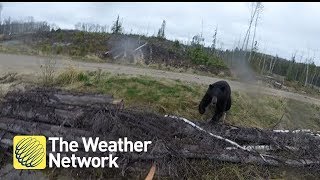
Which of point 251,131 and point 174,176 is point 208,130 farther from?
point 174,176

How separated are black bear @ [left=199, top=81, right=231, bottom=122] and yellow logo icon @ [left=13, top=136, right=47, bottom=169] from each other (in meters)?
3.51

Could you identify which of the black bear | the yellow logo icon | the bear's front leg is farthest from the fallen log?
the black bear

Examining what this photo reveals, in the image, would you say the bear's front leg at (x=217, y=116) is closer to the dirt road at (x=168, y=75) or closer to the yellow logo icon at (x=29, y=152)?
the dirt road at (x=168, y=75)

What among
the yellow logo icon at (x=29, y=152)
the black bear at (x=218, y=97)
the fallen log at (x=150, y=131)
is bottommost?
the yellow logo icon at (x=29, y=152)

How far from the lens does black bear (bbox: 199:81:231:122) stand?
7.84 metres

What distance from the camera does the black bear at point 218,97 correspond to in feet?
25.7

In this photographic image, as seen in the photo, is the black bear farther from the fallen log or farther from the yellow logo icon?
the yellow logo icon

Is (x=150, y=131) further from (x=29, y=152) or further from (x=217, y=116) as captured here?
(x=217, y=116)

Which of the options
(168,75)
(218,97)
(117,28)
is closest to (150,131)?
(218,97)

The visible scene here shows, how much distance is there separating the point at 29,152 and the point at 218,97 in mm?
3918

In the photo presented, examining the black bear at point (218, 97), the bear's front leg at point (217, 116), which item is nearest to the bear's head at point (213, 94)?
the black bear at point (218, 97)

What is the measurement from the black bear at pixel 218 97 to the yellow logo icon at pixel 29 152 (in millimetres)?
3511

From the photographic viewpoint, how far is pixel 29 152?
6.22 meters

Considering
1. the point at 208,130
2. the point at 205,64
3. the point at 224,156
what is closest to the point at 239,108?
the point at 208,130
